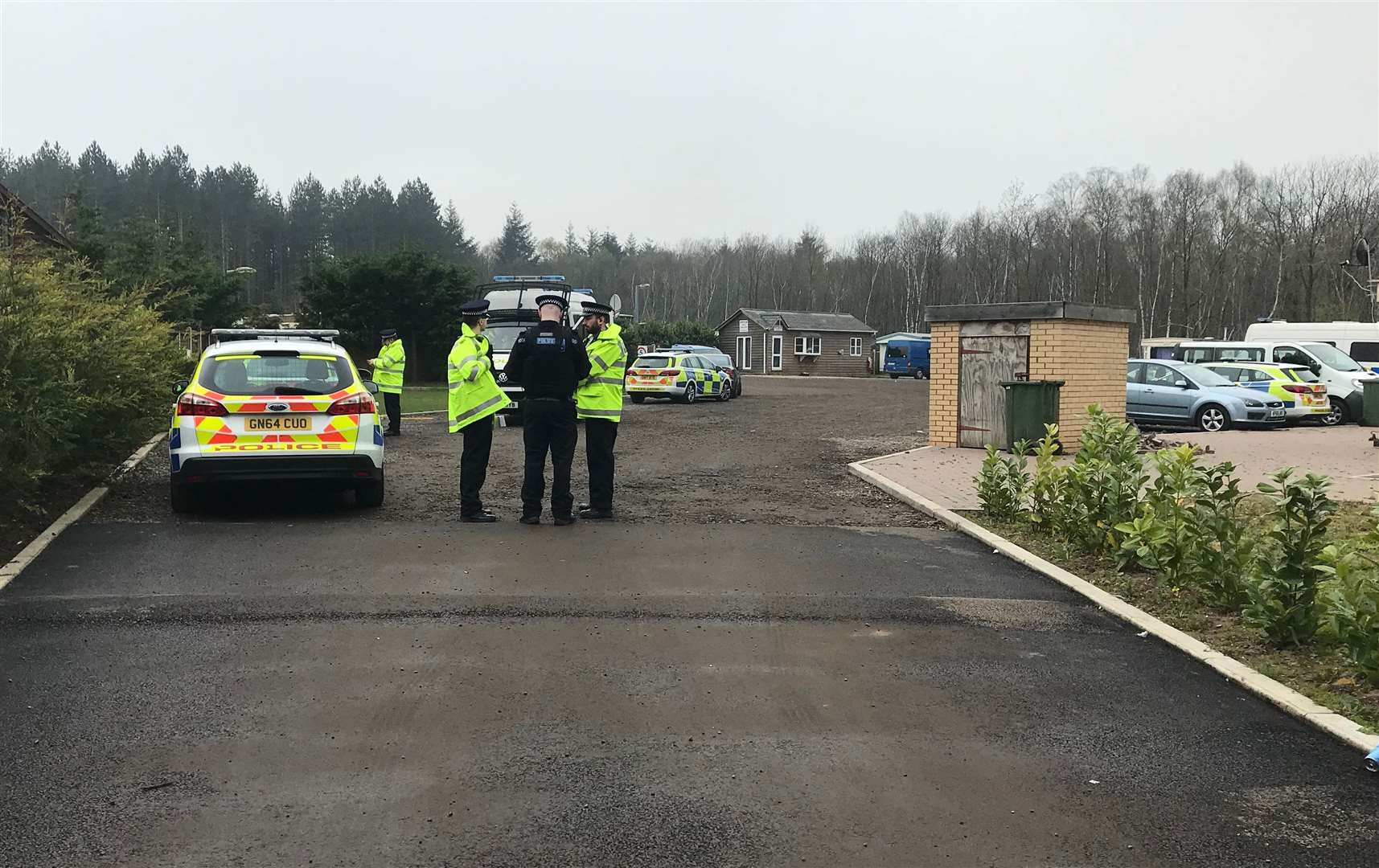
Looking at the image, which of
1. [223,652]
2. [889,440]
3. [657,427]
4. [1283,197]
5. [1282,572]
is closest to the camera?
[223,652]

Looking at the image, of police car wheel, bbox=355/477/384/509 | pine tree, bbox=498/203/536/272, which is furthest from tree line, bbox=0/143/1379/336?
police car wheel, bbox=355/477/384/509

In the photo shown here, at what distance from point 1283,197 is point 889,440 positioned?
6277 cm

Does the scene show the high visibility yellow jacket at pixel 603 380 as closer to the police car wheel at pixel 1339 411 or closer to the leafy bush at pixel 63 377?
the leafy bush at pixel 63 377

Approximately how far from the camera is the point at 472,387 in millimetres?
10070

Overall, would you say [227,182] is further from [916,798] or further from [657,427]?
[916,798]

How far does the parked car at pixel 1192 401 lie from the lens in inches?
859

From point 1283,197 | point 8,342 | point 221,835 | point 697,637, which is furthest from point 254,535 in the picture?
point 1283,197

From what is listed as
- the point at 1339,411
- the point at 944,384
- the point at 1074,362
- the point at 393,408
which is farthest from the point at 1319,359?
the point at 393,408

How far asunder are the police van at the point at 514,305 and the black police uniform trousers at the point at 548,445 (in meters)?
12.4

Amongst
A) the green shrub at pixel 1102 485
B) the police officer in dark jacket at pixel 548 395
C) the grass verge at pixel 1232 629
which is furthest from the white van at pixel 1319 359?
the police officer in dark jacket at pixel 548 395

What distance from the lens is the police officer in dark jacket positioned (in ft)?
31.9

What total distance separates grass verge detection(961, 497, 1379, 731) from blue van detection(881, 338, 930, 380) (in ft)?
187

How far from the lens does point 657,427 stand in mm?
22547

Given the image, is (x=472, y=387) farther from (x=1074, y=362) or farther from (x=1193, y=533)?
(x=1074, y=362)
